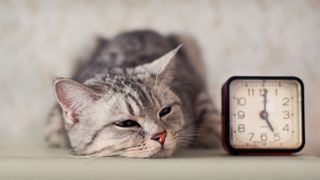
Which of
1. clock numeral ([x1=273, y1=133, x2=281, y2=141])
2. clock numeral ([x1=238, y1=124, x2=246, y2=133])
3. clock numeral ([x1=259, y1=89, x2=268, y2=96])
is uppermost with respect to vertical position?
clock numeral ([x1=259, y1=89, x2=268, y2=96])

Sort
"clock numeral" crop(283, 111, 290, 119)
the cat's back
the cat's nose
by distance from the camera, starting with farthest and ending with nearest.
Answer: the cat's back, "clock numeral" crop(283, 111, 290, 119), the cat's nose

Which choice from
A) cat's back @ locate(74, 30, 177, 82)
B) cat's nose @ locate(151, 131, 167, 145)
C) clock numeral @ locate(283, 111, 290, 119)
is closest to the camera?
cat's nose @ locate(151, 131, 167, 145)

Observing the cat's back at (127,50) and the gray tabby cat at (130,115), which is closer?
the gray tabby cat at (130,115)

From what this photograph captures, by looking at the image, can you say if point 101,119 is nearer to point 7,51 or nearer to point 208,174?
point 208,174

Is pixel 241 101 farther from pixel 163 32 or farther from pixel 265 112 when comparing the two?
pixel 163 32

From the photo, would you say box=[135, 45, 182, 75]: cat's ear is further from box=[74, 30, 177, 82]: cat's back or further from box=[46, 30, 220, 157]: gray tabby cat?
box=[74, 30, 177, 82]: cat's back

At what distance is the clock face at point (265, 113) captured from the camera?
3.25 feet

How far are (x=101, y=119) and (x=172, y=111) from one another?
0.16 metres

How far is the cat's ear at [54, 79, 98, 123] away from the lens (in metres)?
0.92

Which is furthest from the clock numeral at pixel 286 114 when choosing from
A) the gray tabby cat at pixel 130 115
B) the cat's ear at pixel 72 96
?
the cat's ear at pixel 72 96

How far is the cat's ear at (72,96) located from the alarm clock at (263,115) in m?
0.28

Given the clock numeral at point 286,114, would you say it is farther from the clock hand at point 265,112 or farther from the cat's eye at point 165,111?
the cat's eye at point 165,111

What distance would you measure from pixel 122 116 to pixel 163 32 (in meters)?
0.45

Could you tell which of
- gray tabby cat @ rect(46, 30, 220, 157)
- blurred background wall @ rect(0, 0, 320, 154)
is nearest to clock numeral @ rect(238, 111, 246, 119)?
gray tabby cat @ rect(46, 30, 220, 157)
